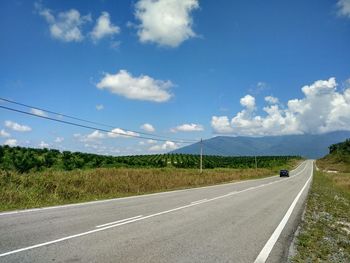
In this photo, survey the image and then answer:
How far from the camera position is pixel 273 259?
6988 millimetres

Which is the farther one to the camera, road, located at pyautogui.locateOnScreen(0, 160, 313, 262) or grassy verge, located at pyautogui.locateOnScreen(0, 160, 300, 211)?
grassy verge, located at pyautogui.locateOnScreen(0, 160, 300, 211)

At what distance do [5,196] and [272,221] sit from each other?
10.0 metres

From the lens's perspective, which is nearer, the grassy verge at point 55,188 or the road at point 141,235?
the road at point 141,235

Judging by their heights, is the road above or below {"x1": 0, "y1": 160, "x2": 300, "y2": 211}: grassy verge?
below

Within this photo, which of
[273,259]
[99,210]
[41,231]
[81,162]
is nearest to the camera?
[273,259]

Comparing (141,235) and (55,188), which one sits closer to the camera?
(141,235)

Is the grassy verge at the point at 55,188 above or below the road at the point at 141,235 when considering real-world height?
above

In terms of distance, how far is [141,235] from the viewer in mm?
8625

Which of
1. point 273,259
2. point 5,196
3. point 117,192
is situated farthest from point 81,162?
point 273,259

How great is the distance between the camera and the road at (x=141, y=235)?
264 inches

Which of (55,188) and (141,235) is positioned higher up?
(55,188)

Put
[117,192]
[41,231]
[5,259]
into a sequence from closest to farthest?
[5,259]
[41,231]
[117,192]

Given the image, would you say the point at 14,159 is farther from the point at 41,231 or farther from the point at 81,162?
the point at 41,231

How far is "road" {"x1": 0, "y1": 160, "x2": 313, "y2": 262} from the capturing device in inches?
264
